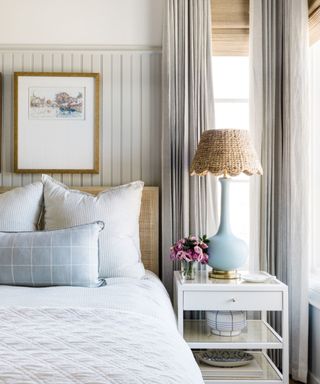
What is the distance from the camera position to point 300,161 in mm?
2959

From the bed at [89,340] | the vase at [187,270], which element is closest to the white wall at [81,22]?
the vase at [187,270]

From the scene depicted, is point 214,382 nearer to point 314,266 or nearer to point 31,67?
point 314,266

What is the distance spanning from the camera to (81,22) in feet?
10.9

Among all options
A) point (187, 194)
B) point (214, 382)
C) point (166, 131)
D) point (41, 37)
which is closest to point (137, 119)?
point (166, 131)

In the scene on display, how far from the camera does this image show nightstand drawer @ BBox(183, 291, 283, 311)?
106 inches

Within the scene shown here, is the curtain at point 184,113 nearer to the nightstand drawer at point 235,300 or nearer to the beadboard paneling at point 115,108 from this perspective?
the beadboard paneling at point 115,108

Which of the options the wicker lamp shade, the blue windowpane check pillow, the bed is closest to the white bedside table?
the bed

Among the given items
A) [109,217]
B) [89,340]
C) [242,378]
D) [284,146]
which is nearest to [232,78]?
[284,146]

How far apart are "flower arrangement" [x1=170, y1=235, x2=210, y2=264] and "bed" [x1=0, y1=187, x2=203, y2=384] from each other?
46 cm

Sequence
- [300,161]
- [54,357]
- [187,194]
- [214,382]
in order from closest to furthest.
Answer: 1. [54,357]
2. [214,382]
3. [300,161]
4. [187,194]

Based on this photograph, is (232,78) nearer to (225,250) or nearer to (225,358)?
(225,250)

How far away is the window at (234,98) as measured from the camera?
3.39 meters

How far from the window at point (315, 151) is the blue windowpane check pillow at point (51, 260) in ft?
4.36

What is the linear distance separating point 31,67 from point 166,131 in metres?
0.95
